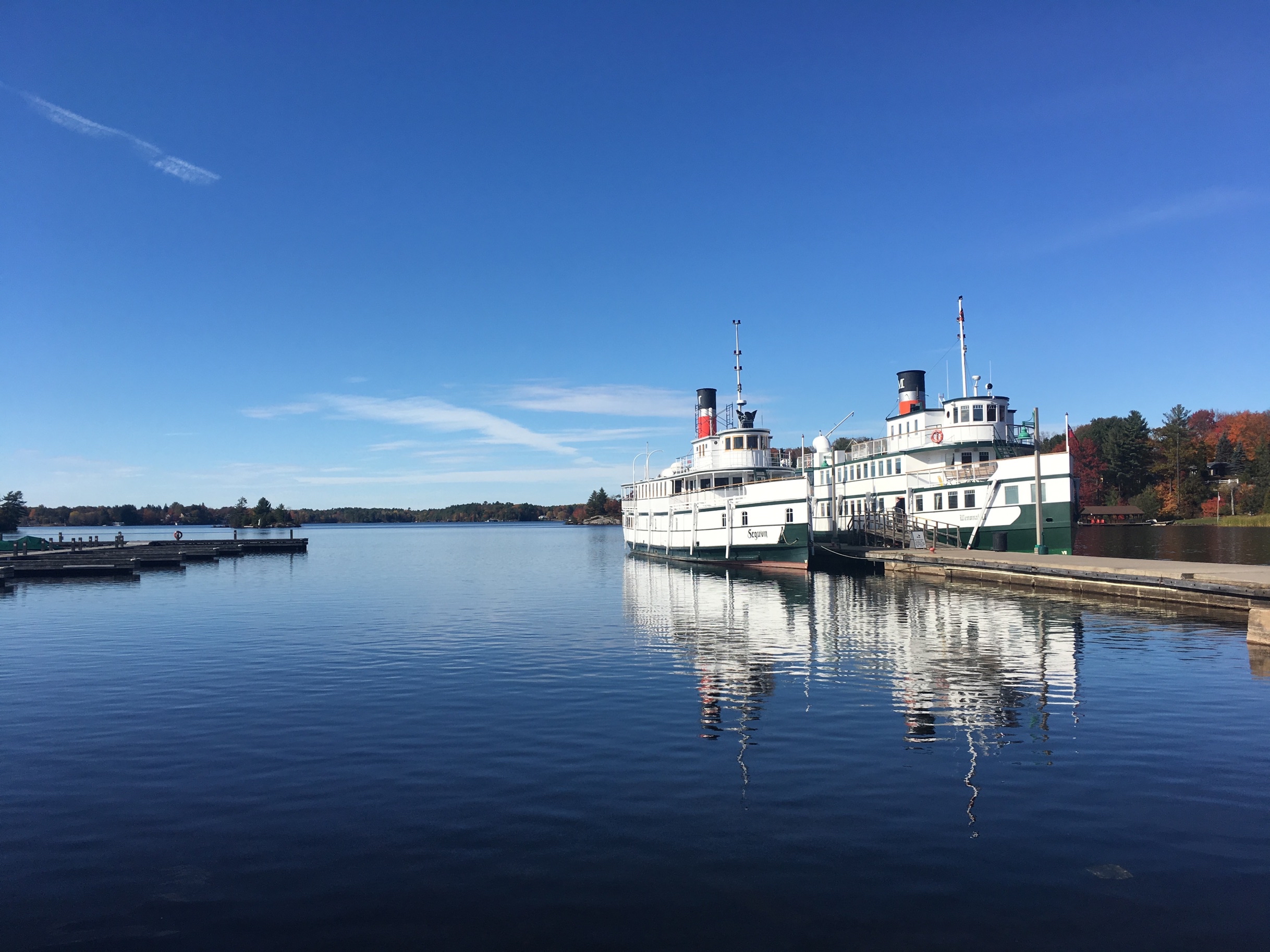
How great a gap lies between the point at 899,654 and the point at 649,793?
14.0 m

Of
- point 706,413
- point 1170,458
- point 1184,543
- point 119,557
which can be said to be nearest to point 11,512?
point 119,557

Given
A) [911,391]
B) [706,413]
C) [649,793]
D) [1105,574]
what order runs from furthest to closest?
[706,413]
[911,391]
[1105,574]
[649,793]

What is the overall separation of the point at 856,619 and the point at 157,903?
27349mm

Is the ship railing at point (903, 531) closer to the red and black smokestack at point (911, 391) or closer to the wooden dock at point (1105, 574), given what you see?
the wooden dock at point (1105, 574)

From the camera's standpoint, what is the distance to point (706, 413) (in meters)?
70.1

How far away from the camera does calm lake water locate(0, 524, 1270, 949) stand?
8.38 meters

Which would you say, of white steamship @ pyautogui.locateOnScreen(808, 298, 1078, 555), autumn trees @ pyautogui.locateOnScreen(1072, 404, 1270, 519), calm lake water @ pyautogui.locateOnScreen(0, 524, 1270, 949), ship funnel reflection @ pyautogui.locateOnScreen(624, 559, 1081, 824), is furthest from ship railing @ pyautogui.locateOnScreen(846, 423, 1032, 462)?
autumn trees @ pyautogui.locateOnScreen(1072, 404, 1270, 519)

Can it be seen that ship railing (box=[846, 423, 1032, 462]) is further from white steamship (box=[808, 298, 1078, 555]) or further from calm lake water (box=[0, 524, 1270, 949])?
calm lake water (box=[0, 524, 1270, 949])

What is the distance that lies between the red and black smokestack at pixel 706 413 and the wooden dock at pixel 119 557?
48.2 m

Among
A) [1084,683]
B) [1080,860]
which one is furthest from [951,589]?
[1080,860]

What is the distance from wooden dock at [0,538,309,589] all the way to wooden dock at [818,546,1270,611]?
197 feet

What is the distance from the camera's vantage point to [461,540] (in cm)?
16812

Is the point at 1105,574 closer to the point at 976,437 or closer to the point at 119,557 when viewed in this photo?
the point at 976,437

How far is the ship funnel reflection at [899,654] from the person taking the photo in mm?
16031
